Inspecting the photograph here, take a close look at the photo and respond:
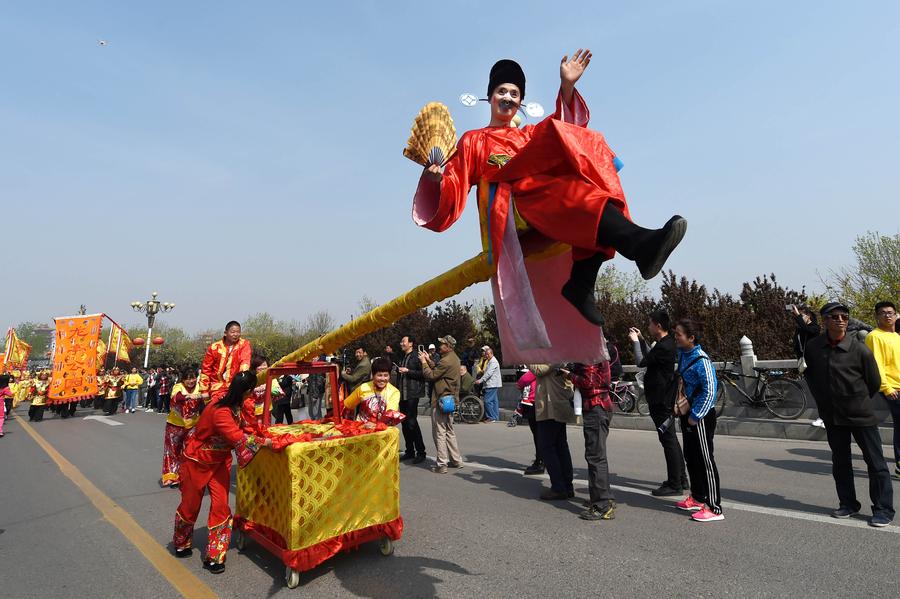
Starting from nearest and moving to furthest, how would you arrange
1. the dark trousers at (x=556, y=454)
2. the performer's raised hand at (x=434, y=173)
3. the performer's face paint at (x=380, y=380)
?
1. the performer's raised hand at (x=434, y=173)
2. the performer's face paint at (x=380, y=380)
3. the dark trousers at (x=556, y=454)

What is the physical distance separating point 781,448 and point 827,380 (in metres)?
3.56

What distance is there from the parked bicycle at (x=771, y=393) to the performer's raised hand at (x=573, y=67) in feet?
26.3

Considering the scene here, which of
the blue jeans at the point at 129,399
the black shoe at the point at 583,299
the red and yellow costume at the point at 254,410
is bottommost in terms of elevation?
the blue jeans at the point at 129,399

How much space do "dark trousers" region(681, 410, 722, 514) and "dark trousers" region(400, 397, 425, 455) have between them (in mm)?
3961

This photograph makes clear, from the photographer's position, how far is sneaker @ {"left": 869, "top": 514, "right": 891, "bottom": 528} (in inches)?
155

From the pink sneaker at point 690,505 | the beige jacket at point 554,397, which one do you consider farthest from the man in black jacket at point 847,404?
the beige jacket at point 554,397

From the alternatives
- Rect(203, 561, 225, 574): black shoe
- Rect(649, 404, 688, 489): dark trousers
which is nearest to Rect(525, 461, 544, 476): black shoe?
Rect(649, 404, 688, 489): dark trousers

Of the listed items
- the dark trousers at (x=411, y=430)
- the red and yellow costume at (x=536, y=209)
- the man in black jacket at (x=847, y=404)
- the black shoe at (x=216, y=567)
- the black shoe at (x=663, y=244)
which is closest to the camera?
the black shoe at (x=663, y=244)

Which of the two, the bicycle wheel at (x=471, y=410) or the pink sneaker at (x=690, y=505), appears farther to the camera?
the bicycle wheel at (x=471, y=410)

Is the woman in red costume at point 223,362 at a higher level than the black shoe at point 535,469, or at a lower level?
higher

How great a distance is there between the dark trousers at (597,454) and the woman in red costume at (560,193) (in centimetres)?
305

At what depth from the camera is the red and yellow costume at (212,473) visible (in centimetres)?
369

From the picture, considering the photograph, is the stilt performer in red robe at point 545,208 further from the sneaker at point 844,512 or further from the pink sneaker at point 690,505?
the sneaker at point 844,512

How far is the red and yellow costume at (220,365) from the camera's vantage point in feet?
19.4
